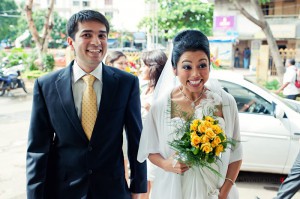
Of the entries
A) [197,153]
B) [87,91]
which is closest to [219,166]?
[197,153]

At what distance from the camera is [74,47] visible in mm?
2061

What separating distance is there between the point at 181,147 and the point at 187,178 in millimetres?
346

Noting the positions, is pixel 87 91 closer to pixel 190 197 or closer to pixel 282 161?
pixel 190 197

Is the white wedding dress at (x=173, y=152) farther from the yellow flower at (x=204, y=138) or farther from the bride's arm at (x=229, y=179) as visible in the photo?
the yellow flower at (x=204, y=138)

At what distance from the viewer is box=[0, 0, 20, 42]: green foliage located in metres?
46.7

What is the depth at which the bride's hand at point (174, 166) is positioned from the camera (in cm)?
190

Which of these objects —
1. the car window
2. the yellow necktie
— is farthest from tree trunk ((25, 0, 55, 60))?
the yellow necktie

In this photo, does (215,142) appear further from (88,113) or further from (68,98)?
(68,98)

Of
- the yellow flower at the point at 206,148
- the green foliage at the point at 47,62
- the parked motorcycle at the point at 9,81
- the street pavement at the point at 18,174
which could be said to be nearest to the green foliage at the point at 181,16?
the green foliage at the point at 47,62

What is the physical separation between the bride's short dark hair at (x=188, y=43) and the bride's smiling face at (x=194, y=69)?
3 centimetres

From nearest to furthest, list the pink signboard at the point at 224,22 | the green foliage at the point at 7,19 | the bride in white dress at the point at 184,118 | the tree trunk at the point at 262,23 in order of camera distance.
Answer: the bride in white dress at the point at 184,118 → the tree trunk at the point at 262,23 → the pink signboard at the point at 224,22 → the green foliage at the point at 7,19

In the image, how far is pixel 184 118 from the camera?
205 cm

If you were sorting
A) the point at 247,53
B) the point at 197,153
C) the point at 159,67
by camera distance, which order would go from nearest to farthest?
the point at 197,153, the point at 159,67, the point at 247,53

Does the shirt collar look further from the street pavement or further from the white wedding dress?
the street pavement
